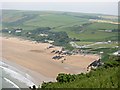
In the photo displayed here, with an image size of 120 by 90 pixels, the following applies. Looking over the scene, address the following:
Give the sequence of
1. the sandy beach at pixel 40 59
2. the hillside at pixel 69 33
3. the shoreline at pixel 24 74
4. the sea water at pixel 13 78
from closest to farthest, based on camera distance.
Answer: the sea water at pixel 13 78, the shoreline at pixel 24 74, the sandy beach at pixel 40 59, the hillside at pixel 69 33

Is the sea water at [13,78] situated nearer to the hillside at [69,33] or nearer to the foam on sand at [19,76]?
the foam on sand at [19,76]

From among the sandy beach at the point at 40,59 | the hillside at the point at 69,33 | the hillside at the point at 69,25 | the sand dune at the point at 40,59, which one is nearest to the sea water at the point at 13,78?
the sandy beach at the point at 40,59

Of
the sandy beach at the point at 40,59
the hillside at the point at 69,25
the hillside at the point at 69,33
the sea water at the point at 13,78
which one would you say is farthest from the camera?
the hillside at the point at 69,25

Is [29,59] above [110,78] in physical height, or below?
below

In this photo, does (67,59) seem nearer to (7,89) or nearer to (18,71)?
(18,71)

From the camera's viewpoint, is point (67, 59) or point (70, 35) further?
point (70, 35)

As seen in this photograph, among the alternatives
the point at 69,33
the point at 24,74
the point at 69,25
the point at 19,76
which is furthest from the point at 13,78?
the point at 69,25

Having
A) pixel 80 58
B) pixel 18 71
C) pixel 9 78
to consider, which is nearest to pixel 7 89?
pixel 9 78

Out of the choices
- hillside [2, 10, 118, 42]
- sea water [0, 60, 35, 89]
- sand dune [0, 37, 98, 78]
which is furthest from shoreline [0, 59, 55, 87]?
hillside [2, 10, 118, 42]
